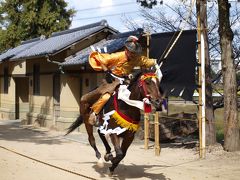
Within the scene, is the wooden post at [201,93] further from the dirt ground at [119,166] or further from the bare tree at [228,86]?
the bare tree at [228,86]

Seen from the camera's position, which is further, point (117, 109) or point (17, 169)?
point (17, 169)

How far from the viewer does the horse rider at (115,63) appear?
8586 mm

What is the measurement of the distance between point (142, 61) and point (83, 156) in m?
4.29

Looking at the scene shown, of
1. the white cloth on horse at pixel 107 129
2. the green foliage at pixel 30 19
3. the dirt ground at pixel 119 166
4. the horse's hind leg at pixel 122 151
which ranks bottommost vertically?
the dirt ground at pixel 119 166

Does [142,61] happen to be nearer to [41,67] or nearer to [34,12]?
[41,67]

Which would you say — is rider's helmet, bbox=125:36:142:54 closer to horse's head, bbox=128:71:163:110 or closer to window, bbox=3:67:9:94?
horse's head, bbox=128:71:163:110

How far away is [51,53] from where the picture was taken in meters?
18.5

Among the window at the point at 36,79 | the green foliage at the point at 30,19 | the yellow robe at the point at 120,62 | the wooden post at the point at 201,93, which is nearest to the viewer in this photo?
the yellow robe at the point at 120,62

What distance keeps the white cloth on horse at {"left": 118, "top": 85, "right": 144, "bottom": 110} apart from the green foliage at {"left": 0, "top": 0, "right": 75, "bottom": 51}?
27139mm

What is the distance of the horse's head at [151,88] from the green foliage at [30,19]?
27609 millimetres

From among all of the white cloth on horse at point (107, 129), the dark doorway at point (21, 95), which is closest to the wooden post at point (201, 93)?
the white cloth on horse at point (107, 129)

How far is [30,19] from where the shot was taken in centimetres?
3453

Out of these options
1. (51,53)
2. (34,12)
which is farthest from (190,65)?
(34,12)

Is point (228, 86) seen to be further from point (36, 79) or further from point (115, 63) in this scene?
point (36, 79)
